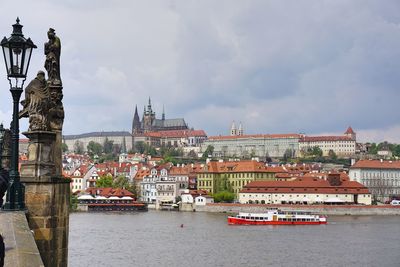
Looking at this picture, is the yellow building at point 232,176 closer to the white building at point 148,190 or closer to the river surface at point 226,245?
the white building at point 148,190

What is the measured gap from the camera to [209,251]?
45938 mm

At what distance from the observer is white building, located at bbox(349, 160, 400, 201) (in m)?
128

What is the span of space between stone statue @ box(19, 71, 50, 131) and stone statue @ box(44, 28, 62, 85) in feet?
3.32

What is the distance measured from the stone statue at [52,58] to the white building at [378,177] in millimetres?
121468

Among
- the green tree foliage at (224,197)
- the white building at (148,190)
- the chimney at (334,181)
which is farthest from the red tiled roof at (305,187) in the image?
the white building at (148,190)

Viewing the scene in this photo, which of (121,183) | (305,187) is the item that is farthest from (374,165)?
(121,183)

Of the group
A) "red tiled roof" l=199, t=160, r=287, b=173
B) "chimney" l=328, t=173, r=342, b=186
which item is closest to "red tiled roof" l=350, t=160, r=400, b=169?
"red tiled roof" l=199, t=160, r=287, b=173

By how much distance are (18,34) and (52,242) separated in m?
2.76

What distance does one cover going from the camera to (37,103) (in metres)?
9.02

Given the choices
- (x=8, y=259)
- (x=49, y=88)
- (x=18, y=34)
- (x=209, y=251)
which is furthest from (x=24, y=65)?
(x=209, y=251)

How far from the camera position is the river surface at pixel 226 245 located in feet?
134

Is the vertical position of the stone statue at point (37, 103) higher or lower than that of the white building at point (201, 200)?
higher

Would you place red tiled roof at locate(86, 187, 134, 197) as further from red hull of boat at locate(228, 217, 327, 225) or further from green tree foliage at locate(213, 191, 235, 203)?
red hull of boat at locate(228, 217, 327, 225)

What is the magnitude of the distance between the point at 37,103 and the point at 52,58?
1.46 m
